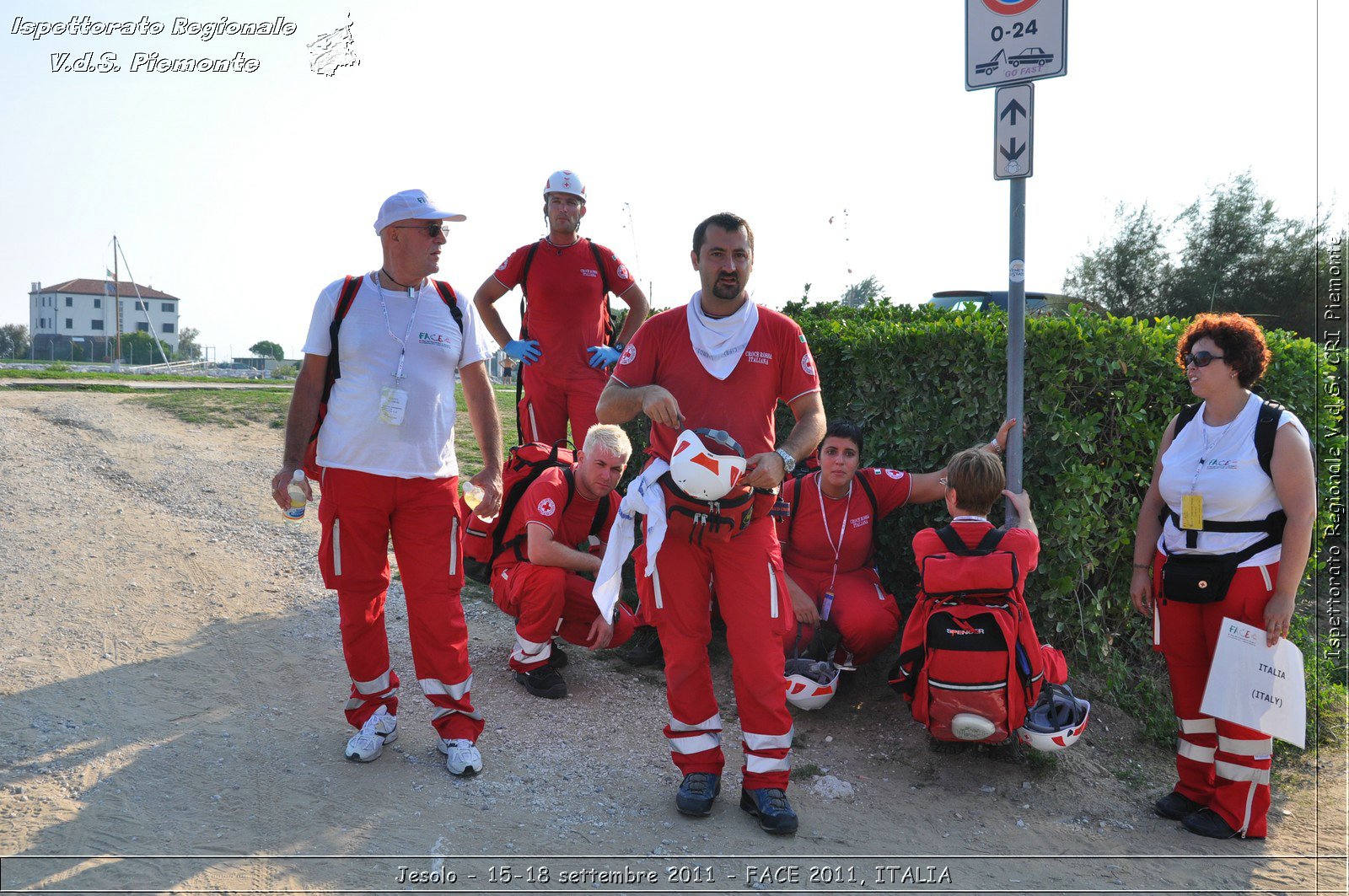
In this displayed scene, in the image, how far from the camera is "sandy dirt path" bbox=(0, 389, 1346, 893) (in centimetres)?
341

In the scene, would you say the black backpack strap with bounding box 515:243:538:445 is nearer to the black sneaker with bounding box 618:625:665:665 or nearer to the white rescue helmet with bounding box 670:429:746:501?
the black sneaker with bounding box 618:625:665:665

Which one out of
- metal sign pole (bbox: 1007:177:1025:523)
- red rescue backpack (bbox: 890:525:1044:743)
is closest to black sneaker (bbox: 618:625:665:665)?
red rescue backpack (bbox: 890:525:1044:743)

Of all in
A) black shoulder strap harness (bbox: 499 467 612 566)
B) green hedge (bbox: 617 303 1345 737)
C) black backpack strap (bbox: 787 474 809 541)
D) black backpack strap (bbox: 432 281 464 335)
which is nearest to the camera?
black backpack strap (bbox: 432 281 464 335)

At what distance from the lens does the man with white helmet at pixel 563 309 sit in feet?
19.4

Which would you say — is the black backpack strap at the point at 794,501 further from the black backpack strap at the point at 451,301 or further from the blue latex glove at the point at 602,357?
the black backpack strap at the point at 451,301

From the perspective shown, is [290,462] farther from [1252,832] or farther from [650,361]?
[1252,832]

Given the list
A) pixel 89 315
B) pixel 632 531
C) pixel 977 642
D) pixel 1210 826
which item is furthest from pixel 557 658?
pixel 89 315

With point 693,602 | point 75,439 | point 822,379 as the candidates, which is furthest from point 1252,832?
point 75,439

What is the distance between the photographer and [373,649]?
166 inches

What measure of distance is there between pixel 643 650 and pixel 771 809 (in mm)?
2051

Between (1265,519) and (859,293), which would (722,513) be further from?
(859,293)

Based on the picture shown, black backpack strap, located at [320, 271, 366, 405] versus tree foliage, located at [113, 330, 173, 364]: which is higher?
tree foliage, located at [113, 330, 173, 364]

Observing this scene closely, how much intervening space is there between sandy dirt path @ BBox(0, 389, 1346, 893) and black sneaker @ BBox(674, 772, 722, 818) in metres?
0.07

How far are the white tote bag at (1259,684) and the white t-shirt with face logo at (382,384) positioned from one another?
333 cm
